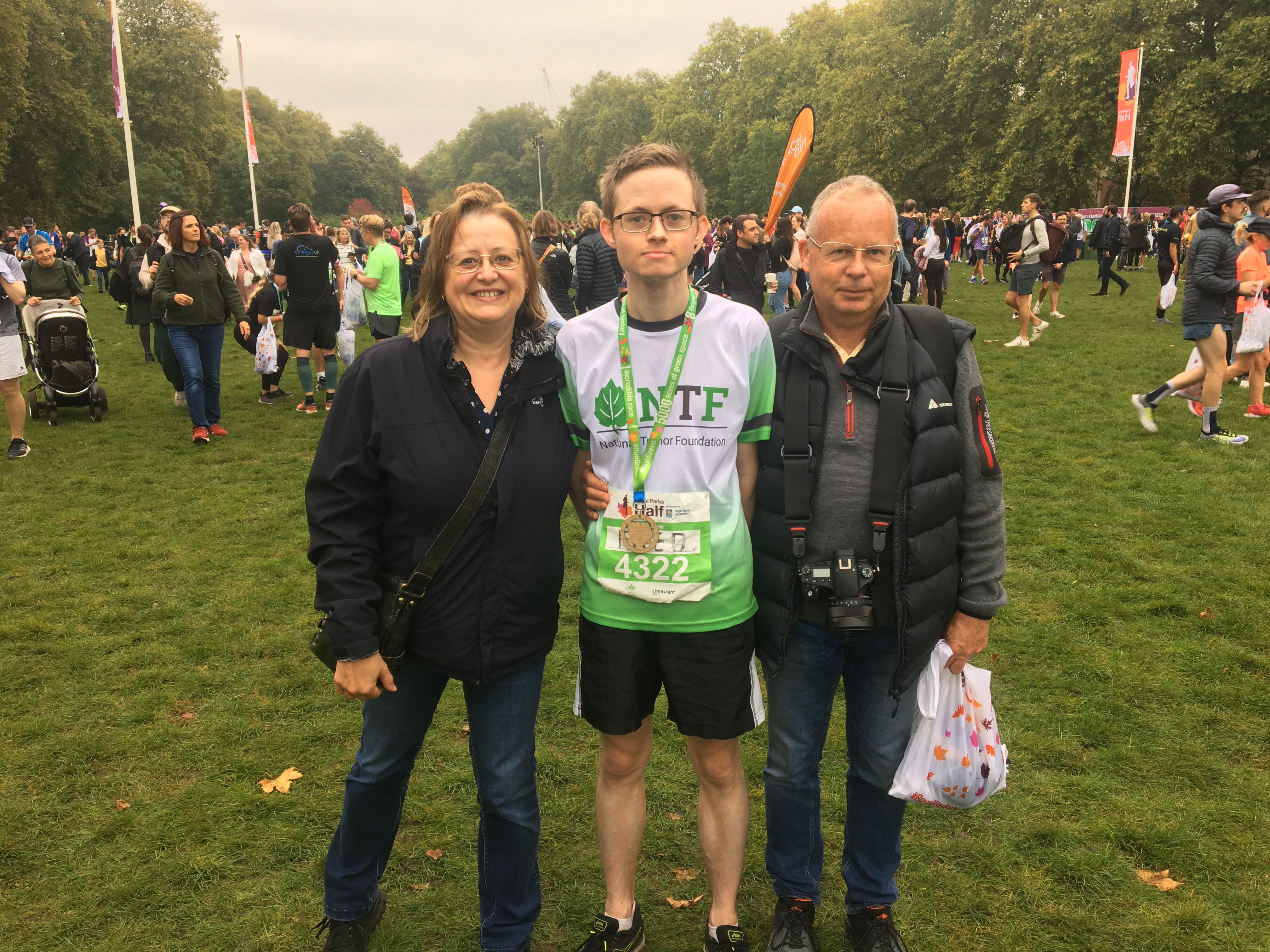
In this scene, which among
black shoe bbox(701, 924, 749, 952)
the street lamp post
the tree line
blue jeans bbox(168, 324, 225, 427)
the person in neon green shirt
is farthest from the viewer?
the street lamp post

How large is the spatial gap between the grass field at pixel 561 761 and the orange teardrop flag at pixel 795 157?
667 centimetres

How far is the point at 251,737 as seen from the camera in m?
4.09

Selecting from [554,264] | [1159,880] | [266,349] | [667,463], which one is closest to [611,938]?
[667,463]

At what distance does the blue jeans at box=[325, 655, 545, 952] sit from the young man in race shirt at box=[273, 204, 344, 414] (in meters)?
7.52

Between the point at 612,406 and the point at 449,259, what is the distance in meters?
0.59

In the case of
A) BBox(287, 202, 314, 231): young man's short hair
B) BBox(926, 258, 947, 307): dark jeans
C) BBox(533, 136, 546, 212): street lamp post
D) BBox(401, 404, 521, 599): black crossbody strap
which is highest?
BBox(533, 136, 546, 212): street lamp post

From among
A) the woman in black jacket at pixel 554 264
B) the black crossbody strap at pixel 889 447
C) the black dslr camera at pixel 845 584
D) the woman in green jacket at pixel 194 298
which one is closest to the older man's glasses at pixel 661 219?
the black crossbody strap at pixel 889 447

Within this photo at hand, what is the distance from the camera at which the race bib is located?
2.38 metres

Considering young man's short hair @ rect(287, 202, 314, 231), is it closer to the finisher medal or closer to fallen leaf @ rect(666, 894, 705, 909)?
the finisher medal

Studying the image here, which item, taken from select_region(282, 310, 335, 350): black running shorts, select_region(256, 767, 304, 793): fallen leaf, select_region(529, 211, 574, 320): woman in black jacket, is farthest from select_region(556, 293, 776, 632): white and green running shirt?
select_region(282, 310, 335, 350): black running shorts

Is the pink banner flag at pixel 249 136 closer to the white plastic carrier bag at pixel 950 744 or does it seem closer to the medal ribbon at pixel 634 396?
the medal ribbon at pixel 634 396

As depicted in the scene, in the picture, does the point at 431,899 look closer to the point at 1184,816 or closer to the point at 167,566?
the point at 1184,816

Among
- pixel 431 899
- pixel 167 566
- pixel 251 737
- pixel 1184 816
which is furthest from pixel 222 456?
pixel 1184 816

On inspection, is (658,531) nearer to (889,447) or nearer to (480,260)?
(889,447)
